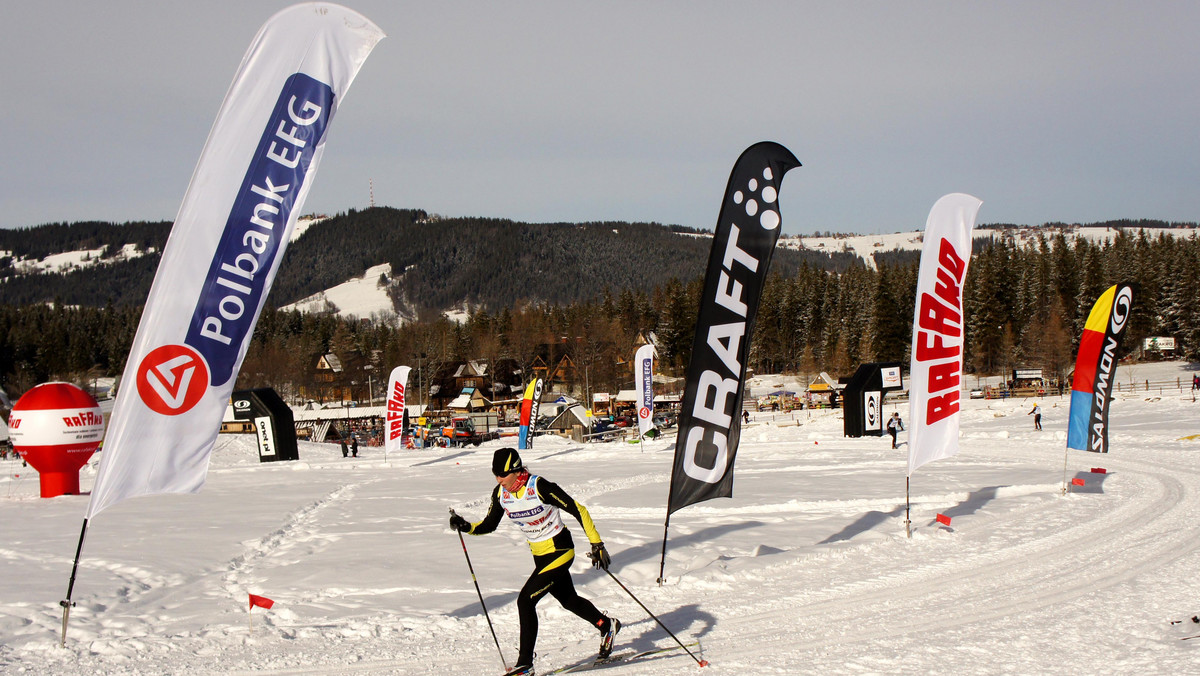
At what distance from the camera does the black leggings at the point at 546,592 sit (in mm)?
5586

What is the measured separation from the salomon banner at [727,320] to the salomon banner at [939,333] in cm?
322

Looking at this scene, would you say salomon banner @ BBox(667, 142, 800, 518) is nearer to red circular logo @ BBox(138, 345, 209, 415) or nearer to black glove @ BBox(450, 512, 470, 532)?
black glove @ BBox(450, 512, 470, 532)

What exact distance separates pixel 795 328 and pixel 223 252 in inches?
3806

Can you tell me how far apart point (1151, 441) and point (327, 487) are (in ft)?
86.3

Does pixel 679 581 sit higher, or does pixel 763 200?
pixel 763 200

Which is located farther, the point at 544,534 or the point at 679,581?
the point at 679,581

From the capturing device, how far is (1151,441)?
82.5 ft

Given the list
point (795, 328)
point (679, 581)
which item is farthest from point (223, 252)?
point (795, 328)

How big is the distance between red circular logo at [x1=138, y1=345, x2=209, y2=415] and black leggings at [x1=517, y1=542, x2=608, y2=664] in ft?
10.4

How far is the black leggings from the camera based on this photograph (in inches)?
220

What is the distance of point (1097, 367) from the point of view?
48.2 feet

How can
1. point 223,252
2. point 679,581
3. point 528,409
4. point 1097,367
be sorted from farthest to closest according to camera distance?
point 528,409 < point 1097,367 < point 679,581 < point 223,252

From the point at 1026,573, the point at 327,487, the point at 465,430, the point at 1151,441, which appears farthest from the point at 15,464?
the point at 1151,441

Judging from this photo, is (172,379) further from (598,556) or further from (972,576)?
(972,576)
